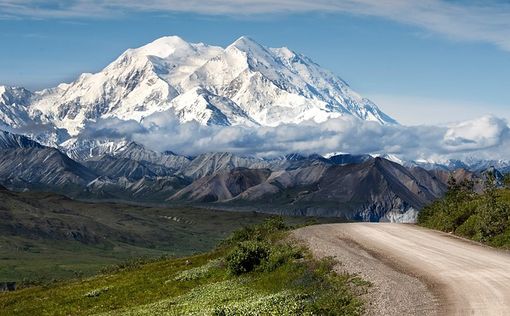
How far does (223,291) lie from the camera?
47.8m

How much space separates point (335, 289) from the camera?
127ft

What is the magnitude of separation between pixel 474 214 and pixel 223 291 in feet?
89.3

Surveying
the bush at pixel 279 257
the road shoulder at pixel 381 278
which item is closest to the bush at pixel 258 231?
the road shoulder at pixel 381 278

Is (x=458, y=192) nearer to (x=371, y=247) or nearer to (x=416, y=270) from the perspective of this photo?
(x=371, y=247)

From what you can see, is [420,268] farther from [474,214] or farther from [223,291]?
[474,214]

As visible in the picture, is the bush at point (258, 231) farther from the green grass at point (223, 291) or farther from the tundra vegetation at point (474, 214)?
the tundra vegetation at point (474, 214)

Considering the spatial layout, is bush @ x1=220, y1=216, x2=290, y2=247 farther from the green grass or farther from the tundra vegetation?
the tundra vegetation

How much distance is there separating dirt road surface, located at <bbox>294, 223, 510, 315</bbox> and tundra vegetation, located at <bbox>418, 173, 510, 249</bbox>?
65.7 inches

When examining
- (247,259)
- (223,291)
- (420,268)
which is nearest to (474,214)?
(247,259)

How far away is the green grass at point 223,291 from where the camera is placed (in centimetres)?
3656

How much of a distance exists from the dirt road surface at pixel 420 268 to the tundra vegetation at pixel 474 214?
167 centimetres

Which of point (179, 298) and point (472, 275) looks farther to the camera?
point (179, 298)

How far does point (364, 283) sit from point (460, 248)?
16.3 metres

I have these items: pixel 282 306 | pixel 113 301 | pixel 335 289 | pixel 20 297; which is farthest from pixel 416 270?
pixel 20 297
